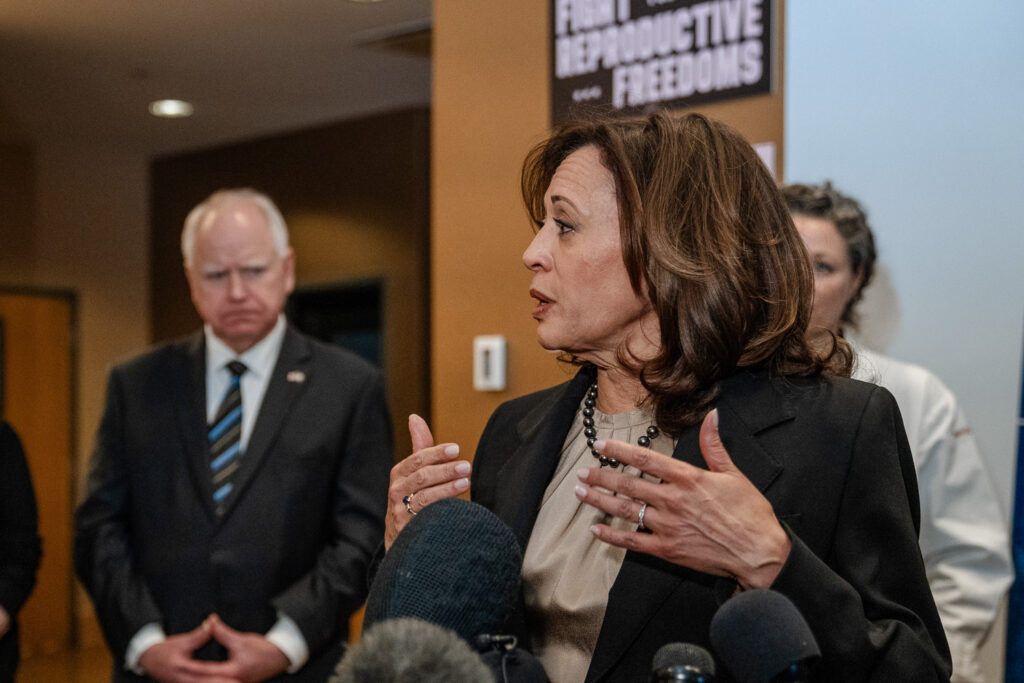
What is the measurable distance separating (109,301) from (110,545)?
515 centimetres

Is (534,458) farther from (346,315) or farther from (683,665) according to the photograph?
(346,315)

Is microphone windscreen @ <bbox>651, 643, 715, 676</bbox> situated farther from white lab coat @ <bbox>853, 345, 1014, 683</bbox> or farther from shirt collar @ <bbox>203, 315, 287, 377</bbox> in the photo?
shirt collar @ <bbox>203, 315, 287, 377</bbox>

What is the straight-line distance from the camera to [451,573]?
3.30ft

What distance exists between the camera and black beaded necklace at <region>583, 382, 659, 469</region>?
1451mm

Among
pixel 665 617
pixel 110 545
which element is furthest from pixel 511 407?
pixel 110 545

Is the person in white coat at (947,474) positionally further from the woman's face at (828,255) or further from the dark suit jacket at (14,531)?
the dark suit jacket at (14,531)

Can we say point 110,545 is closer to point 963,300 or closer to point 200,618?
point 200,618

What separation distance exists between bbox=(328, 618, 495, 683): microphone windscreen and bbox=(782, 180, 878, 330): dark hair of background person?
1661 mm

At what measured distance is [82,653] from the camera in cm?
655

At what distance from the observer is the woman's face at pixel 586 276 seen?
4.72 feet

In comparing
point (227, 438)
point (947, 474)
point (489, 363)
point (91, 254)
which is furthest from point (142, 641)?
point (91, 254)

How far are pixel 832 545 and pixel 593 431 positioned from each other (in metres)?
0.39

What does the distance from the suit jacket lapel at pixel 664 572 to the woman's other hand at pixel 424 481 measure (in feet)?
0.81

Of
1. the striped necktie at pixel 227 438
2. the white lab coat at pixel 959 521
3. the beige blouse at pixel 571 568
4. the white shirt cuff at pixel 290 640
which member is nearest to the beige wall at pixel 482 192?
the striped necktie at pixel 227 438
